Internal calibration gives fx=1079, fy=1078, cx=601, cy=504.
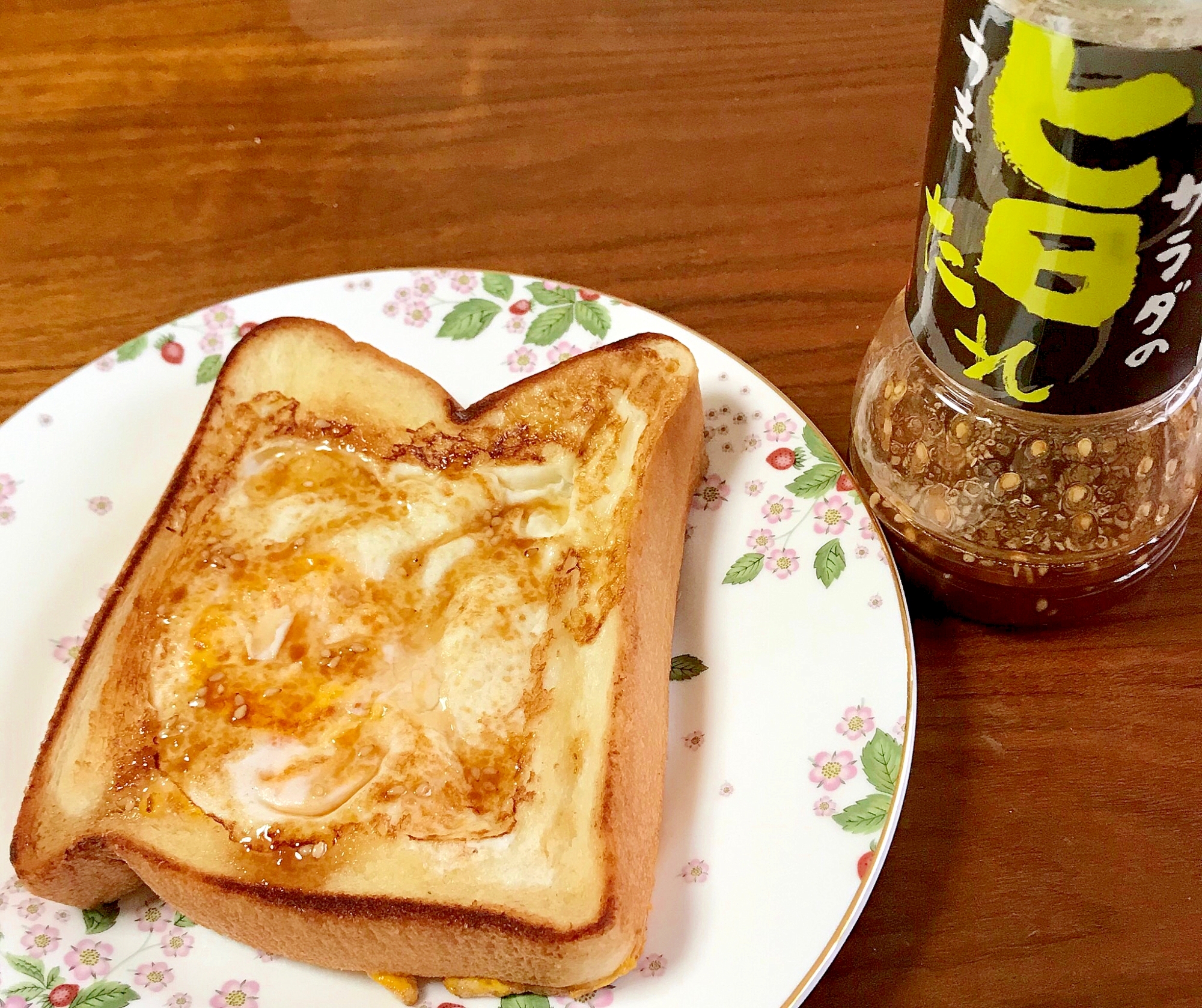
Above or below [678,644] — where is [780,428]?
above

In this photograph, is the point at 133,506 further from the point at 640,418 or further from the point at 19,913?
the point at 640,418

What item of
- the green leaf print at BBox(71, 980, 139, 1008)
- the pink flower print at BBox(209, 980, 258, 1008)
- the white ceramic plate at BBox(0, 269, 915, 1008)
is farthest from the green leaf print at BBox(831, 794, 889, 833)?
the green leaf print at BBox(71, 980, 139, 1008)

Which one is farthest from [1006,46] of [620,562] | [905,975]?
[905,975]

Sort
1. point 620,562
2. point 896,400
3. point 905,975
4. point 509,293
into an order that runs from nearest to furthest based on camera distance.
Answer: point 905,975
point 620,562
point 896,400
point 509,293

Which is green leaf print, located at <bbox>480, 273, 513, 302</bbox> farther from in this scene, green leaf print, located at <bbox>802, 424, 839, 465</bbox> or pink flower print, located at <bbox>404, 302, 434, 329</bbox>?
green leaf print, located at <bbox>802, 424, 839, 465</bbox>

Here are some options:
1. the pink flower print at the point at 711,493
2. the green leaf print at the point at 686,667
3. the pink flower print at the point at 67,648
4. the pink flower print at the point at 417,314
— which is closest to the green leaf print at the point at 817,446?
the pink flower print at the point at 711,493

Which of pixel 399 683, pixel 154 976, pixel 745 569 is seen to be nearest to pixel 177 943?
pixel 154 976

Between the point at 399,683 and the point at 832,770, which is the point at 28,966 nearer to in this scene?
the point at 399,683
